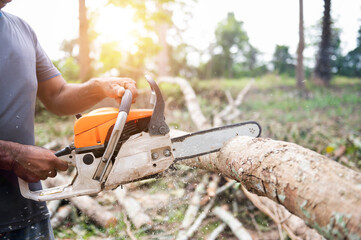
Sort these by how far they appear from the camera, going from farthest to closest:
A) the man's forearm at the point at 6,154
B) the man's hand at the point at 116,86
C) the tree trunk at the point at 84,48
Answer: the tree trunk at the point at 84,48 → the man's hand at the point at 116,86 → the man's forearm at the point at 6,154

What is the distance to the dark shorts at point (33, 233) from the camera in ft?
4.30

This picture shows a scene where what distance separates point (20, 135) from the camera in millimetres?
1351

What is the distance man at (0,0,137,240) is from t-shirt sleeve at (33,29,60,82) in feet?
0.13

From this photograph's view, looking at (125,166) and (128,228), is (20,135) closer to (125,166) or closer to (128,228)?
(125,166)

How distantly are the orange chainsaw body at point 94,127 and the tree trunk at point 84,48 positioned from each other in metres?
5.19

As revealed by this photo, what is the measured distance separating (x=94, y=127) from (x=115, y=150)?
155 mm

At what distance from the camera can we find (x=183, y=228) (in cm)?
241

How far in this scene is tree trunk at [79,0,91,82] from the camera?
607 centimetres

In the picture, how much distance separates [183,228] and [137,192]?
0.82 meters

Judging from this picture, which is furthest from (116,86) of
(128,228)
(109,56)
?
(109,56)

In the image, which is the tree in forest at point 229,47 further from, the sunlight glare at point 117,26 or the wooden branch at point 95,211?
the wooden branch at point 95,211

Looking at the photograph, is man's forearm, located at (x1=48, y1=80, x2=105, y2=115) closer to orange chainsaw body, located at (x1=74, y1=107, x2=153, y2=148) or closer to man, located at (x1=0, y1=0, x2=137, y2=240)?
man, located at (x1=0, y1=0, x2=137, y2=240)

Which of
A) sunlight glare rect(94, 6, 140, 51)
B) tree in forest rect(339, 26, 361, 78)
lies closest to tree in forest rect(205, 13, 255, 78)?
tree in forest rect(339, 26, 361, 78)

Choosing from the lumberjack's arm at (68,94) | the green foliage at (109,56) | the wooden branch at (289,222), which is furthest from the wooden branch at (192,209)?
the green foliage at (109,56)
